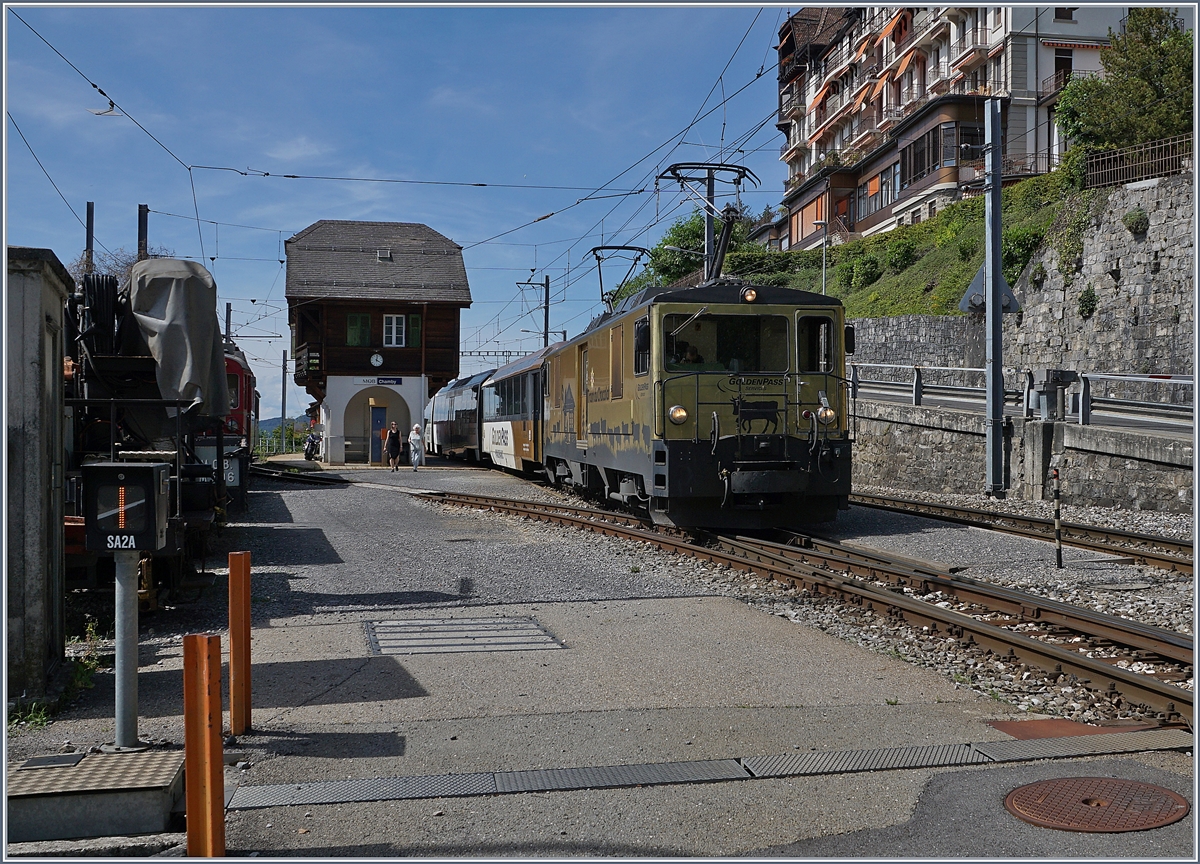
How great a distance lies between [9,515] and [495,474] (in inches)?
897

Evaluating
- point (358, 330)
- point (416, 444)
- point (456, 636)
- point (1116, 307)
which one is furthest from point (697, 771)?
point (358, 330)

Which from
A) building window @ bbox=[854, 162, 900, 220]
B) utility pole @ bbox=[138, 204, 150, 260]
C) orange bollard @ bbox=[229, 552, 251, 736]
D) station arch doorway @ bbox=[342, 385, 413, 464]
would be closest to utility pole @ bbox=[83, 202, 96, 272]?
utility pole @ bbox=[138, 204, 150, 260]

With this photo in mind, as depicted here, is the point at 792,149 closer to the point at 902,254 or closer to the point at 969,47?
the point at 969,47

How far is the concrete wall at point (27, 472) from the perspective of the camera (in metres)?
5.63

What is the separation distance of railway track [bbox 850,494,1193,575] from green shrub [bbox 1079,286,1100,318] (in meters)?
14.2

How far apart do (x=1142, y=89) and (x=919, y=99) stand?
1969 centimetres

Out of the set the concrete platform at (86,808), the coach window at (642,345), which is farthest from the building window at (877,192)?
the concrete platform at (86,808)

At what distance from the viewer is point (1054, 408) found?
16.8 m

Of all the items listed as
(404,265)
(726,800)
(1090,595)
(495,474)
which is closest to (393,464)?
(495,474)

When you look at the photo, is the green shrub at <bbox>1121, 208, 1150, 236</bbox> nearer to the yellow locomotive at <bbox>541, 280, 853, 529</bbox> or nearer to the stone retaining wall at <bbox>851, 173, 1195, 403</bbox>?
the stone retaining wall at <bbox>851, 173, 1195, 403</bbox>

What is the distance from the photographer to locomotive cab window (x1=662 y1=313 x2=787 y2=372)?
1252cm

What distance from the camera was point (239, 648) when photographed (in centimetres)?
541

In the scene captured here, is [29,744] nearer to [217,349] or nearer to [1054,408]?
[217,349]

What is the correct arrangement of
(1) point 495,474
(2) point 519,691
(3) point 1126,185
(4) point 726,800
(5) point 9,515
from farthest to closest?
1. (1) point 495,474
2. (3) point 1126,185
3. (2) point 519,691
4. (5) point 9,515
5. (4) point 726,800
